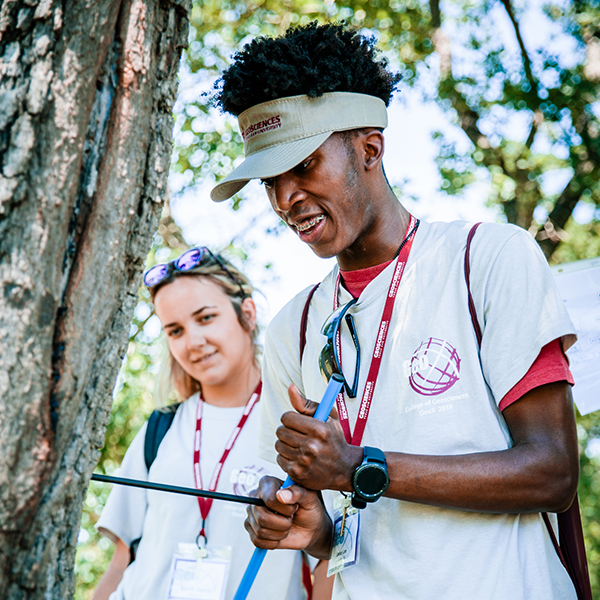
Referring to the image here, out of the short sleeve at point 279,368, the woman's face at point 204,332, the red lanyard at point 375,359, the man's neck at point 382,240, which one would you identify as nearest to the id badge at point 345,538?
the red lanyard at point 375,359

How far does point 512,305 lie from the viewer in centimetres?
185

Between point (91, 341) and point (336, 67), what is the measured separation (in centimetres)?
149

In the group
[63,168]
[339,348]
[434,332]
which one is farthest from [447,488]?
[63,168]

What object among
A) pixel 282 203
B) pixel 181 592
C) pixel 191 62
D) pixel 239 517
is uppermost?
pixel 191 62

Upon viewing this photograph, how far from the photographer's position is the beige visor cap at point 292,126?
A: 85.4 inches

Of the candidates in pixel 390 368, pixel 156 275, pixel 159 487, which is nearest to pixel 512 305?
pixel 390 368

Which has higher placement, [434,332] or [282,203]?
[282,203]

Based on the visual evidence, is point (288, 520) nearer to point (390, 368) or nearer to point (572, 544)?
point (390, 368)

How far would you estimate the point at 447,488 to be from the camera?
1.70 metres

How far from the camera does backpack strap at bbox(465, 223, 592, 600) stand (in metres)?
1.80

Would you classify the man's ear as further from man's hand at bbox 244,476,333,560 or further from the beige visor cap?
man's hand at bbox 244,476,333,560

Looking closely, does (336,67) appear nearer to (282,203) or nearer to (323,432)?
(282,203)

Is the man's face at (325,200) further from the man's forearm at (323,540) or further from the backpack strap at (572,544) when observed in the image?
the man's forearm at (323,540)

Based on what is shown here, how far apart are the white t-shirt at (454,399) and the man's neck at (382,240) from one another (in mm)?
127
